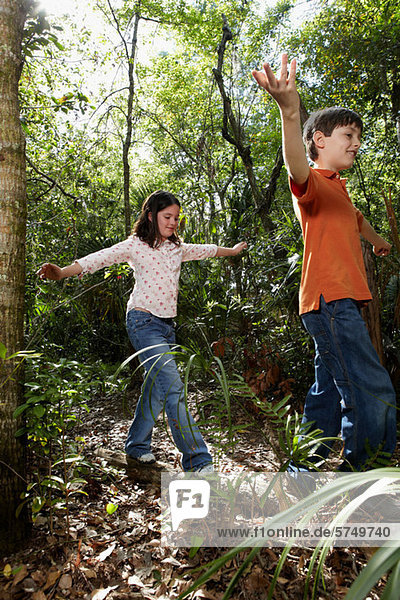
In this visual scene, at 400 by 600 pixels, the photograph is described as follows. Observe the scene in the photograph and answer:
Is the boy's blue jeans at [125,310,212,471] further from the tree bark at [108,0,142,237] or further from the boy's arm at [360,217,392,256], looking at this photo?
the tree bark at [108,0,142,237]

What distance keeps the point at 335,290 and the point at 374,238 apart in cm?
69

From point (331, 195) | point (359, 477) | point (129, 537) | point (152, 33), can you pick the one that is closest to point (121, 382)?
point (129, 537)

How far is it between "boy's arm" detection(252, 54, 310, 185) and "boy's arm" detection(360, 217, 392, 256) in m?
0.76

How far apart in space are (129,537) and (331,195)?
1.74 m

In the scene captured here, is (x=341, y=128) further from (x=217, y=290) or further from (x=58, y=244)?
(x=58, y=244)

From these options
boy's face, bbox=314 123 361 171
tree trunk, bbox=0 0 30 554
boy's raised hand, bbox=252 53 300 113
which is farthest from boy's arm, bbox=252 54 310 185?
tree trunk, bbox=0 0 30 554

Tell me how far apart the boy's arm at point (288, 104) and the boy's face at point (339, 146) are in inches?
15.9

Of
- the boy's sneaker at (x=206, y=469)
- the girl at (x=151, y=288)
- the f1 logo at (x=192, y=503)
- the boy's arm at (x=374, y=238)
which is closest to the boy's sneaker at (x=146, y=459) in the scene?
the girl at (x=151, y=288)

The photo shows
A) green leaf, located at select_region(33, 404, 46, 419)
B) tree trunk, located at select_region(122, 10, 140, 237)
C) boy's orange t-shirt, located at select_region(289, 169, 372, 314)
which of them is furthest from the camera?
tree trunk, located at select_region(122, 10, 140, 237)

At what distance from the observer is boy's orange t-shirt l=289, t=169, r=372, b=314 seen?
5.62 ft

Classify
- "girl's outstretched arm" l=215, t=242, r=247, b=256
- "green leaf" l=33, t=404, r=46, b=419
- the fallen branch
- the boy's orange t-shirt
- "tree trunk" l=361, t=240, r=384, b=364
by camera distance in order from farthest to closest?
"girl's outstretched arm" l=215, t=242, r=247, b=256 < "tree trunk" l=361, t=240, r=384, b=364 < the fallen branch < the boy's orange t-shirt < "green leaf" l=33, t=404, r=46, b=419

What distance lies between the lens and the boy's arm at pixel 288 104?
1.40m

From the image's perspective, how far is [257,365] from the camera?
138 inches

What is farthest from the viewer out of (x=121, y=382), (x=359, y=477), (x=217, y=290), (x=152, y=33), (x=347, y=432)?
(x=152, y=33)
